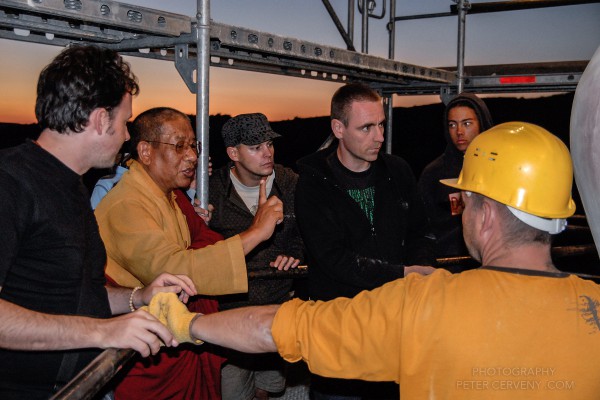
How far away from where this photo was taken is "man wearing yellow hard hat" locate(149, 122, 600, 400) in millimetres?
1505

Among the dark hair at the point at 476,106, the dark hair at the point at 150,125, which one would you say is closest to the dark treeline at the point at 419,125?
the dark hair at the point at 476,106

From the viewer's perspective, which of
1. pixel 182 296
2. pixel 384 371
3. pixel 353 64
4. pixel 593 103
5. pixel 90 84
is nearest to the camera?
pixel 593 103

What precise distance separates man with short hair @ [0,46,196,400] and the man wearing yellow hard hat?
0.43m

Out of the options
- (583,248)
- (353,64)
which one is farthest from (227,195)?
(583,248)

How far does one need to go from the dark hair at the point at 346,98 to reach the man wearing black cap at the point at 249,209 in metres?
0.68

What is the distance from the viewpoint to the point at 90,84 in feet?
6.61

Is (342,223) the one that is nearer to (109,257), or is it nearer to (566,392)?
(109,257)

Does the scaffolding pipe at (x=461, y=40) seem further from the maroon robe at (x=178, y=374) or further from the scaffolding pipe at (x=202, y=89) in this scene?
the maroon robe at (x=178, y=374)

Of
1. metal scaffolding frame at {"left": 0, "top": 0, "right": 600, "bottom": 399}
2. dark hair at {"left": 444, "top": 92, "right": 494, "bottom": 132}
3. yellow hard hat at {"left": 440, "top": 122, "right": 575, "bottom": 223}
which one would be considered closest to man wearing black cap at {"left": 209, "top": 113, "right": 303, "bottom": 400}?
metal scaffolding frame at {"left": 0, "top": 0, "right": 600, "bottom": 399}

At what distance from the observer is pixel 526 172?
171 cm

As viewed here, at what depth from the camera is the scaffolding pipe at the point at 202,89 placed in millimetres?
2977

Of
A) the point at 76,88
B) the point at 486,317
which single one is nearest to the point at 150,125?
the point at 76,88

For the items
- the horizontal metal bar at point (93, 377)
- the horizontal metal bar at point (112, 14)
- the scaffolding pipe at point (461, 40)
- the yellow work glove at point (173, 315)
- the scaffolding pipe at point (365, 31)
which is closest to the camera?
the horizontal metal bar at point (93, 377)

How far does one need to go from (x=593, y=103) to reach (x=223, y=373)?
9.81 ft
